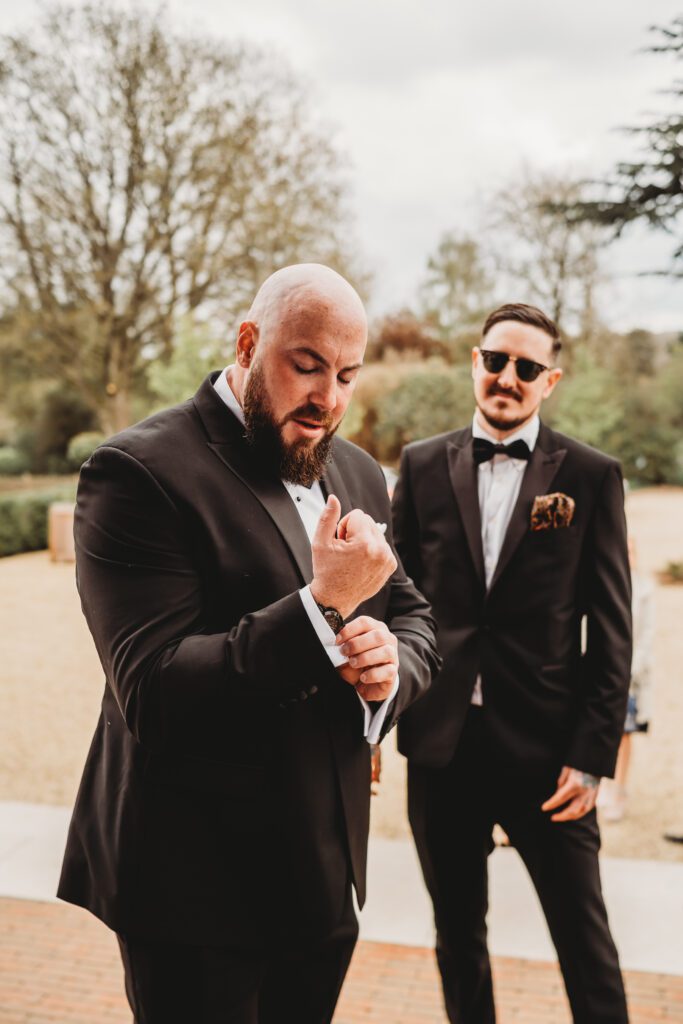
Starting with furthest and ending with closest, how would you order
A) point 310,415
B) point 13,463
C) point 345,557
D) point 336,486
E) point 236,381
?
point 13,463 → point 336,486 → point 236,381 → point 310,415 → point 345,557

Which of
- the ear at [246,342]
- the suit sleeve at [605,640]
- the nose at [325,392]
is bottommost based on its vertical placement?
the suit sleeve at [605,640]

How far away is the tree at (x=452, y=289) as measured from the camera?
32438 mm

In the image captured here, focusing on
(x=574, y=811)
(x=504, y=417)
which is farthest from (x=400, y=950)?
(x=504, y=417)

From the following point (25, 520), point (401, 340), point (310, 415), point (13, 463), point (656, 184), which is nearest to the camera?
point (310, 415)

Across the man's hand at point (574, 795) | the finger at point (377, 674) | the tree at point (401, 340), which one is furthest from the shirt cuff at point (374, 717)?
the tree at point (401, 340)

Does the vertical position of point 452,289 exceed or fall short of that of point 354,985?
it exceeds it

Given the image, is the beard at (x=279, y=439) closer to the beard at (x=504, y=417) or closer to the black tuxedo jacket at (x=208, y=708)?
the black tuxedo jacket at (x=208, y=708)

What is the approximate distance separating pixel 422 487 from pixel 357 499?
821mm

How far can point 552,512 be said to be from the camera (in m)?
2.59

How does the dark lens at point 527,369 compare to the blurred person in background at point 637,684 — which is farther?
the blurred person in background at point 637,684

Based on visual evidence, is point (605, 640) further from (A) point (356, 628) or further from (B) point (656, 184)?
(B) point (656, 184)

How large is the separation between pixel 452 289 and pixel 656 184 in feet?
95.1

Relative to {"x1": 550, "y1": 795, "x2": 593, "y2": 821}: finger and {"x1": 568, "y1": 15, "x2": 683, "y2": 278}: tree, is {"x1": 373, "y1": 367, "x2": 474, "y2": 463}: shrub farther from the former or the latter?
{"x1": 550, "y1": 795, "x2": 593, "y2": 821}: finger

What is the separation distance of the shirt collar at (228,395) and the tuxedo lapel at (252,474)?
14mm
